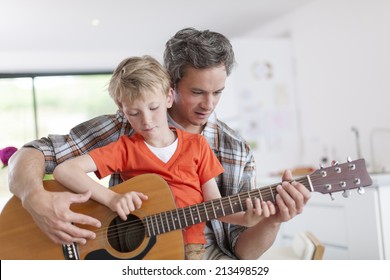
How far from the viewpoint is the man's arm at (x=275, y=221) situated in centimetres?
86

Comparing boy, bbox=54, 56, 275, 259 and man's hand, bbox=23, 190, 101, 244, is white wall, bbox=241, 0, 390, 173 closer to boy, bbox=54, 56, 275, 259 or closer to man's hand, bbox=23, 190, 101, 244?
boy, bbox=54, 56, 275, 259

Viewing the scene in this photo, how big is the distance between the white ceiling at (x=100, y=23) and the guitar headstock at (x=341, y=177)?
457mm

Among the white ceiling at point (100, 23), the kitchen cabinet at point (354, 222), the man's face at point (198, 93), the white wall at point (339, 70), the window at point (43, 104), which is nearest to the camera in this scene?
the man's face at point (198, 93)

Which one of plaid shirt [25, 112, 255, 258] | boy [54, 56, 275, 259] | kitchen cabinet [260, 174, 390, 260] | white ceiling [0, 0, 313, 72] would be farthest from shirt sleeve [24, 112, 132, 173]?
kitchen cabinet [260, 174, 390, 260]

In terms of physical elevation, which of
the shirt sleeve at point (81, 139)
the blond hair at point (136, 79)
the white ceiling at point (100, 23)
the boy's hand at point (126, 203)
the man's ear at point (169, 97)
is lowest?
the boy's hand at point (126, 203)

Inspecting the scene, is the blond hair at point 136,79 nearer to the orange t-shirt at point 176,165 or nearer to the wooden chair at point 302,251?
the orange t-shirt at point 176,165

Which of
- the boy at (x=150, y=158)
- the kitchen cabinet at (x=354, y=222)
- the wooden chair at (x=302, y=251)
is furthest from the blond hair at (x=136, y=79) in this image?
the kitchen cabinet at (x=354, y=222)

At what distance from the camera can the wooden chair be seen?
1.72m

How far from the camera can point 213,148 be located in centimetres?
105

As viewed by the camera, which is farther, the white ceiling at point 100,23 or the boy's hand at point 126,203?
the white ceiling at point 100,23

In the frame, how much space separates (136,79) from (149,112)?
0.06 m

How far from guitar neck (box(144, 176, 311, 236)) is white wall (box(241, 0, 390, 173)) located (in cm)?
167

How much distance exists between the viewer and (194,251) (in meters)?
0.92
